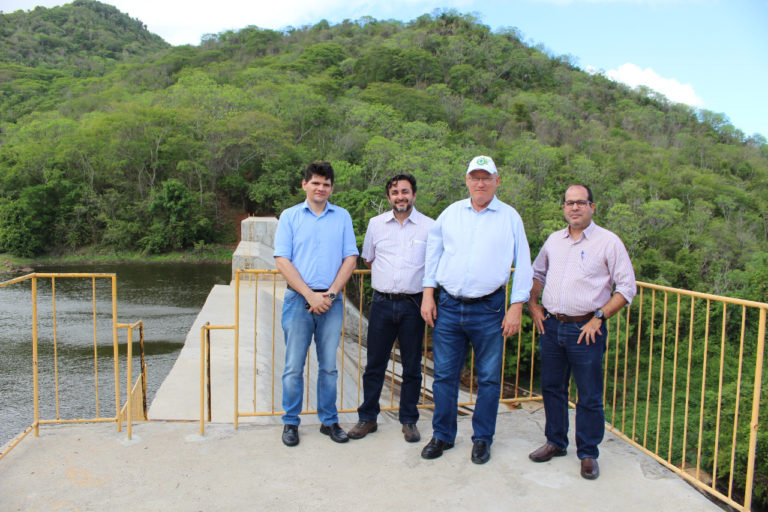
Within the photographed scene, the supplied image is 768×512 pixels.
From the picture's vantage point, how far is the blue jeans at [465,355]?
10.7 ft

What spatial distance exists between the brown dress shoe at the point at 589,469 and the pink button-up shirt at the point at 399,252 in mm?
1470

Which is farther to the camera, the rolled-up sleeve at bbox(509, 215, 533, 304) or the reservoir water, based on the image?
the reservoir water

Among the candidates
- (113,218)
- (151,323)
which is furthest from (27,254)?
(151,323)

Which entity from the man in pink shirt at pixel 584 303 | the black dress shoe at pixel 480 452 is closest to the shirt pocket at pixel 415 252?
the man in pink shirt at pixel 584 303

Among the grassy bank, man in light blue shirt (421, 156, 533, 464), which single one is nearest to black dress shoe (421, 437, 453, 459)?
man in light blue shirt (421, 156, 533, 464)

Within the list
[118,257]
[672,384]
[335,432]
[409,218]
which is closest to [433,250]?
[409,218]

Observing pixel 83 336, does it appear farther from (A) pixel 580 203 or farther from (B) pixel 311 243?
(A) pixel 580 203

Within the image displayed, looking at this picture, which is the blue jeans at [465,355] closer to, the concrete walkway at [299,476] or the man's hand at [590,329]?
the concrete walkway at [299,476]

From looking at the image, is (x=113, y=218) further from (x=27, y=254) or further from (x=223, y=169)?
(x=223, y=169)

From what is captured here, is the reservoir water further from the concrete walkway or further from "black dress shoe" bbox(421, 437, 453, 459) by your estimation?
"black dress shoe" bbox(421, 437, 453, 459)

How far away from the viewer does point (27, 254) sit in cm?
3325

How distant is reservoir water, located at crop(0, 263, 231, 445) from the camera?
11.3m

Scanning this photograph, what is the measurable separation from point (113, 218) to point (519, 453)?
37255mm

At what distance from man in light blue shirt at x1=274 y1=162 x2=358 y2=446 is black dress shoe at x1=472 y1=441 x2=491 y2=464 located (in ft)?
2.88
